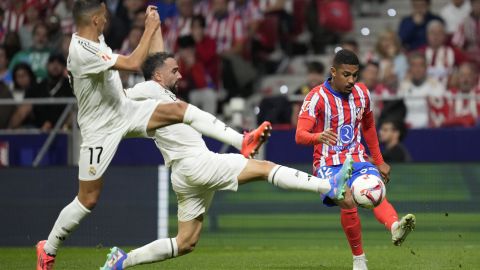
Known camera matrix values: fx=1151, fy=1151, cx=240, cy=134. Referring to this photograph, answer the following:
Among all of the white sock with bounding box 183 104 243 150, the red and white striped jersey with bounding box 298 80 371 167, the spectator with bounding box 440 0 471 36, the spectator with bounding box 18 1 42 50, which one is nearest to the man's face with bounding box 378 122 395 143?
the spectator with bounding box 440 0 471 36

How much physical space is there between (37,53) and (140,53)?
1025 centimetres

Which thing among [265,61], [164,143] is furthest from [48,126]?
[164,143]

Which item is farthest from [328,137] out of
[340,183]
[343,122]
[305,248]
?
[305,248]

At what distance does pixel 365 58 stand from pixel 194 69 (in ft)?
8.99

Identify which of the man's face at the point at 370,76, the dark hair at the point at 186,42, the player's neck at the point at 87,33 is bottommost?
the man's face at the point at 370,76

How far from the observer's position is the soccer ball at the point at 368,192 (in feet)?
31.5

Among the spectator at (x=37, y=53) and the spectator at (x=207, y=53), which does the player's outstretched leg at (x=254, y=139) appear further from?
the spectator at (x=37, y=53)

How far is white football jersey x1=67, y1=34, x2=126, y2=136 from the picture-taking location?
967cm

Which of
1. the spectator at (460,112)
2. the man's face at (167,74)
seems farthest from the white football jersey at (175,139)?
the spectator at (460,112)

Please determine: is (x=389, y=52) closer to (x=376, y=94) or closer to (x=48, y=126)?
(x=376, y=94)

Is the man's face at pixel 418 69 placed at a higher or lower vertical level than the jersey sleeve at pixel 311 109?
lower

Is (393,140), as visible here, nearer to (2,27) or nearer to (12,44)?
(12,44)

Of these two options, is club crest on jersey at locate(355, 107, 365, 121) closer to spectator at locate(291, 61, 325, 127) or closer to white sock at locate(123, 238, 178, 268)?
white sock at locate(123, 238, 178, 268)

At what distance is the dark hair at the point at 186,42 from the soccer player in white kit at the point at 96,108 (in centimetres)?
866
